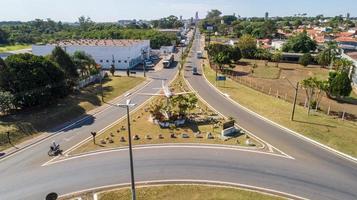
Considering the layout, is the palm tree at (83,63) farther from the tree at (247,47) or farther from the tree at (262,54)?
the tree at (262,54)

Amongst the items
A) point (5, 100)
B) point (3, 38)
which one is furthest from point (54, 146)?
point (3, 38)

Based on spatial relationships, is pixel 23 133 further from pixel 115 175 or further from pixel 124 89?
pixel 124 89

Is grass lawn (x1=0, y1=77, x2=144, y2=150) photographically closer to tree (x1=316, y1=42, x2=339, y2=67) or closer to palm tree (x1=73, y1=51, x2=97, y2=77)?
palm tree (x1=73, y1=51, x2=97, y2=77)

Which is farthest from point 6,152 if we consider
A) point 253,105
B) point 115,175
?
point 253,105

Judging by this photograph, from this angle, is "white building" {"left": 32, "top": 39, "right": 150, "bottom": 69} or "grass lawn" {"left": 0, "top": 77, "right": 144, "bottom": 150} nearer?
"grass lawn" {"left": 0, "top": 77, "right": 144, "bottom": 150}

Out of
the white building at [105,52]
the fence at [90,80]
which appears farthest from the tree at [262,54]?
the fence at [90,80]

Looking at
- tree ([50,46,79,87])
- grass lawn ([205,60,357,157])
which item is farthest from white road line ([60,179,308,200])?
tree ([50,46,79,87])

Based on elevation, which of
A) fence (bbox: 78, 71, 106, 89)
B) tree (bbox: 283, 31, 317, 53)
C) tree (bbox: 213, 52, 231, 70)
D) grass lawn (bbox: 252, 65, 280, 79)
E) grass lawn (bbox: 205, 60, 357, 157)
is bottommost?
grass lawn (bbox: 205, 60, 357, 157)
